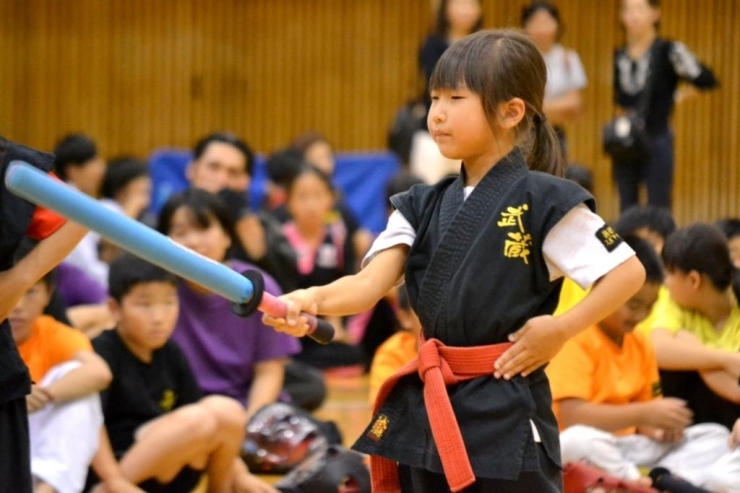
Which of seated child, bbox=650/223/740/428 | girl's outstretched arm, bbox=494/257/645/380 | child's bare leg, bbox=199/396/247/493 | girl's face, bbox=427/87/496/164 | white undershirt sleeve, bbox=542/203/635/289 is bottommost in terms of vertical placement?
child's bare leg, bbox=199/396/247/493

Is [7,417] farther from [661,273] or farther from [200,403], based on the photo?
[661,273]

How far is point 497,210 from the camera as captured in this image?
246 centimetres

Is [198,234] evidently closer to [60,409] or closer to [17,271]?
[60,409]

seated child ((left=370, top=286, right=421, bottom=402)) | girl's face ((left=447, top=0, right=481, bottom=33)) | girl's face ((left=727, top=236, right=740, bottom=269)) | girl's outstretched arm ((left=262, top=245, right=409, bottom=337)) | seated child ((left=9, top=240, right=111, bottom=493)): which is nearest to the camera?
girl's outstretched arm ((left=262, top=245, right=409, bottom=337))

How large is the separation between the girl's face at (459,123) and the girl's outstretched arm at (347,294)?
249 millimetres

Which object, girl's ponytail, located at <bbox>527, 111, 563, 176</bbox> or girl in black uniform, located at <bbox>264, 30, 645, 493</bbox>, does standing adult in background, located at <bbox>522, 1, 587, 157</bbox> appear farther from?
girl in black uniform, located at <bbox>264, 30, 645, 493</bbox>

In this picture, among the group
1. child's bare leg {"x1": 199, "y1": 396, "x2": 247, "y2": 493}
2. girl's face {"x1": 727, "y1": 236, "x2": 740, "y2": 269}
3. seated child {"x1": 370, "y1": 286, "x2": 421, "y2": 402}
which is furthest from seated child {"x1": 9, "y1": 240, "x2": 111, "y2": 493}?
girl's face {"x1": 727, "y1": 236, "x2": 740, "y2": 269}

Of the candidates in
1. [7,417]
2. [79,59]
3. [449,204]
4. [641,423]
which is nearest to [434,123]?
[449,204]

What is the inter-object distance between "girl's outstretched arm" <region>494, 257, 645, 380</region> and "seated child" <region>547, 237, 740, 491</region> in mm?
1310

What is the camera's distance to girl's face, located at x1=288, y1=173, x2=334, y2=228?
23.1ft

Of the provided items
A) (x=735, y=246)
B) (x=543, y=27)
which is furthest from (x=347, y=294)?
(x=543, y=27)

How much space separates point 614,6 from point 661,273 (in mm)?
6569

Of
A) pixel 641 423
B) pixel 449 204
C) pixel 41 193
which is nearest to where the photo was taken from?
pixel 41 193

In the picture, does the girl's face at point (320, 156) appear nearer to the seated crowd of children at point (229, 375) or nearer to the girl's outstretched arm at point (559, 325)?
the seated crowd of children at point (229, 375)
